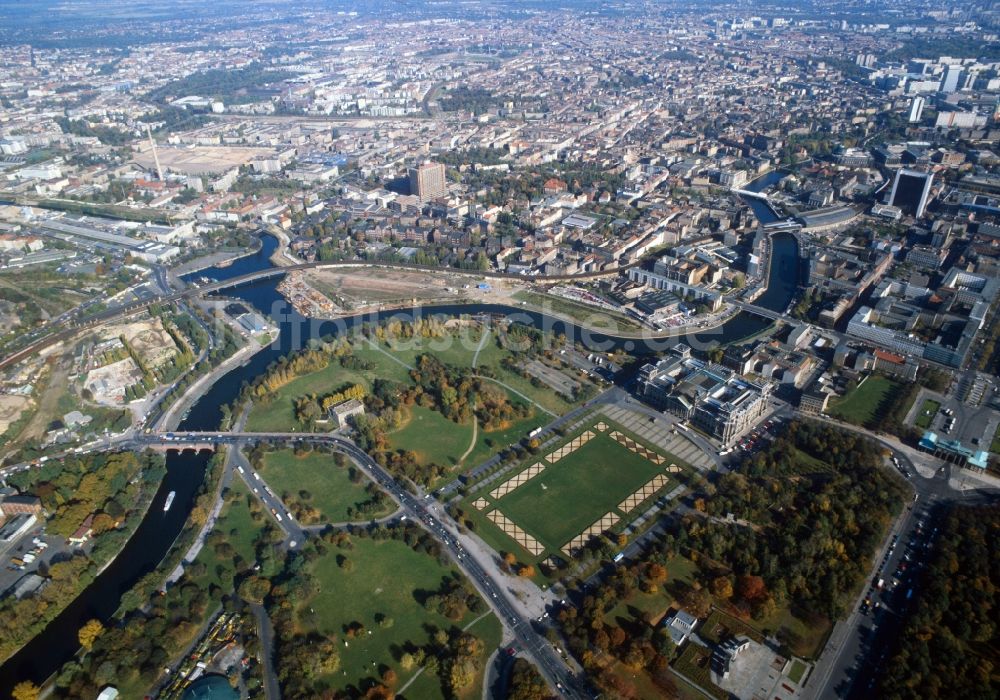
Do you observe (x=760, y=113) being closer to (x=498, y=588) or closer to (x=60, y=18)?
(x=498, y=588)

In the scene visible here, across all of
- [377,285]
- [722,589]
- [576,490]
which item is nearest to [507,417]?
[576,490]

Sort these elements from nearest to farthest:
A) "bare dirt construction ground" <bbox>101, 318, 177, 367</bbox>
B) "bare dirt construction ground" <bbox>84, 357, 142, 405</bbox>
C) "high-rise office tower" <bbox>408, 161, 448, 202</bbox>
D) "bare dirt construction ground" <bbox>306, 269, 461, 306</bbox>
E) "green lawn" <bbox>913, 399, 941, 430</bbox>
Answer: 1. "green lawn" <bbox>913, 399, 941, 430</bbox>
2. "bare dirt construction ground" <bbox>84, 357, 142, 405</bbox>
3. "bare dirt construction ground" <bbox>101, 318, 177, 367</bbox>
4. "bare dirt construction ground" <bbox>306, 269, 461, 306</bbox>
5. "high-rise office tower" <bbox>408, 161, 448, 202</bbox>

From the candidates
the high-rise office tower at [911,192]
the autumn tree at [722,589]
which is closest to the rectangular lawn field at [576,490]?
the autumn tree at [722,589]

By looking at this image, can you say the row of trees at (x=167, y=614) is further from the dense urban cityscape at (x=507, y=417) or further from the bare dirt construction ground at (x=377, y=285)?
the bare dirt construction ground at (x=377, y=285)

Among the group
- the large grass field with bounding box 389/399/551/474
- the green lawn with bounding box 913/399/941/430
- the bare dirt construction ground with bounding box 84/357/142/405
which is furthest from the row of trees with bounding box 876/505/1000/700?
the bare dirt construction ground with bounding box 84/357/142/405

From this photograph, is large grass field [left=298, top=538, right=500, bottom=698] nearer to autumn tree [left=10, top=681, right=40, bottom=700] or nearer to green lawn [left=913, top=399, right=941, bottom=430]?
autumn tree [left=10, top=681, right=40, bottom=700]
